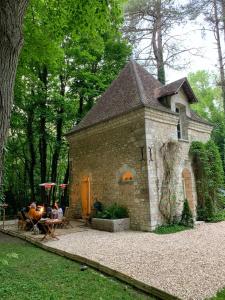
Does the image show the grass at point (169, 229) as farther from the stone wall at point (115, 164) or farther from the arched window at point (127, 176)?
the arched window at point (127, 176)

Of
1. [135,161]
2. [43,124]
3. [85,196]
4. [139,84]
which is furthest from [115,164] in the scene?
[43,124]

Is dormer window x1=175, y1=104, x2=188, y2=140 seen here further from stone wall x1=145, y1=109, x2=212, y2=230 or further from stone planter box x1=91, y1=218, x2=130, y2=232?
stone planter box x1=91, y1=218, x2=130, y2=232

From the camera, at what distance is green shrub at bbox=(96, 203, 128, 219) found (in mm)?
11000

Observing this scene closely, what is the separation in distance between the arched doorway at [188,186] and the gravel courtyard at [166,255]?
6.58 feet

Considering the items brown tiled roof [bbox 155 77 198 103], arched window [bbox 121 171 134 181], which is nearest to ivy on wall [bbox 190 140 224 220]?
brown tiled roof [bbox 155 77 198 103]

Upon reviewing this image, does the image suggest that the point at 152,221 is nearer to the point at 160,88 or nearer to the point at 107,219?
the point at 107,219

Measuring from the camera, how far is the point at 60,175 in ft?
82.2

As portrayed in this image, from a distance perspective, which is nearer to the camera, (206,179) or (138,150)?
(138,150)

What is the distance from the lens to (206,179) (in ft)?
41.5

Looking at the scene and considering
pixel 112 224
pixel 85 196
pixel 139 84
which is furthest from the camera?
pixel 85 196

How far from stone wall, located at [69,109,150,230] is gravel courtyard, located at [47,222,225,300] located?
150cm

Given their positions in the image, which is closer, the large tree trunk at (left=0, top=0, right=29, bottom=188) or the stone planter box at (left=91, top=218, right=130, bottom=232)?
the large tree trunk at (left=0, top=0, right=29, bottom=188)

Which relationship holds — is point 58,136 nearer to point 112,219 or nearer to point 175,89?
point 112,219

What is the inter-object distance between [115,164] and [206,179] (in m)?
4.55
